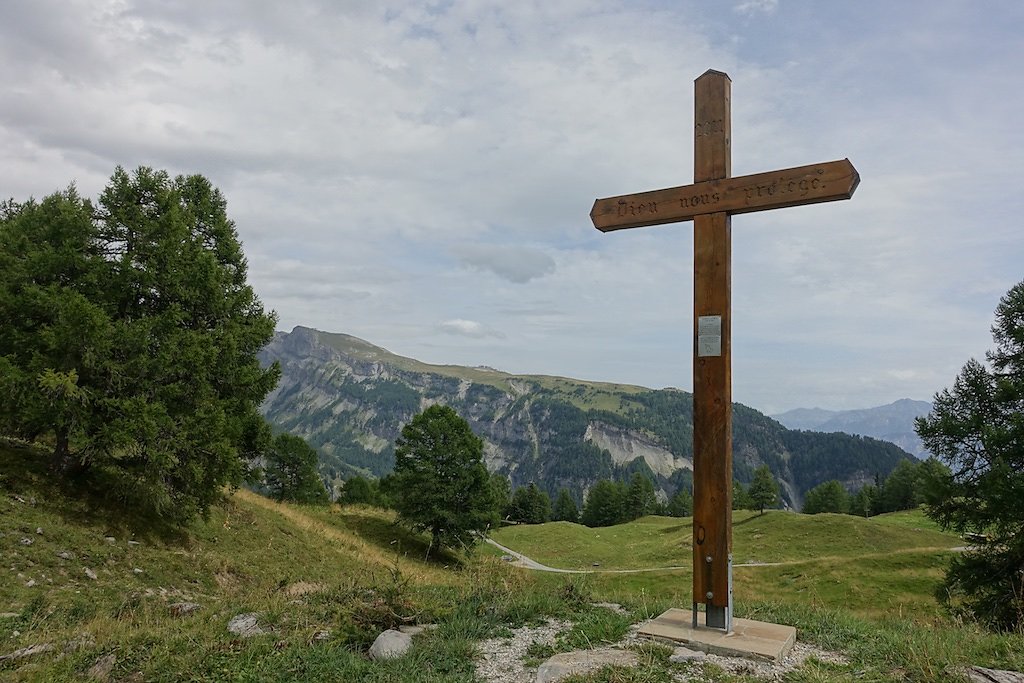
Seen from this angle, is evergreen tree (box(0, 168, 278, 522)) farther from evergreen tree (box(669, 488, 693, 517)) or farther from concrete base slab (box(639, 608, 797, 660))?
evergreen tree (box(669, 488, 693, 517))

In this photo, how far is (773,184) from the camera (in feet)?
22.0

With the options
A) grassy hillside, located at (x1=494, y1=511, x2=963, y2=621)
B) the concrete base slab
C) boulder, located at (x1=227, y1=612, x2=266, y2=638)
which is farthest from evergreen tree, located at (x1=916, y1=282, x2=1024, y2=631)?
boulder, located at (x1=227, y1=612, x2=266, y2=638)

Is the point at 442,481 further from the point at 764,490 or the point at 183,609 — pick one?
the point at 764,490

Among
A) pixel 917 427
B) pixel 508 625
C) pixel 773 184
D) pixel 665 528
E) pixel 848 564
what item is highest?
pixel 773 184

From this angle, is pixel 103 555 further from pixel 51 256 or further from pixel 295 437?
pixel 295 437

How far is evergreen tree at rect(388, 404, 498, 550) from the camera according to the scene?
31781mm

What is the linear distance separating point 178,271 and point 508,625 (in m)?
15.4

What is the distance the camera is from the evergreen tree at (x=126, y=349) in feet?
47.9

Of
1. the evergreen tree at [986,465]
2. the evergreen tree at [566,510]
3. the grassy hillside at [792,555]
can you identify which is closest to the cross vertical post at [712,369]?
the grassy hillside at [792,555]

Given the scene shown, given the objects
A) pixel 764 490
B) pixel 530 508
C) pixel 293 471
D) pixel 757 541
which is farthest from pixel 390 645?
pixel 530 508

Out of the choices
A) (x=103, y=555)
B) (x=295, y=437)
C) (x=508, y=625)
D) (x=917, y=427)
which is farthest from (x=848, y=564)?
(x=295, y=437)

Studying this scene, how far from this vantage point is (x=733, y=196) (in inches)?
273

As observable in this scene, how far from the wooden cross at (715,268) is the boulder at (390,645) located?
331 centimetres

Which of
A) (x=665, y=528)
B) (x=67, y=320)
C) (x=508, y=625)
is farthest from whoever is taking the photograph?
(x=665, y=528)
